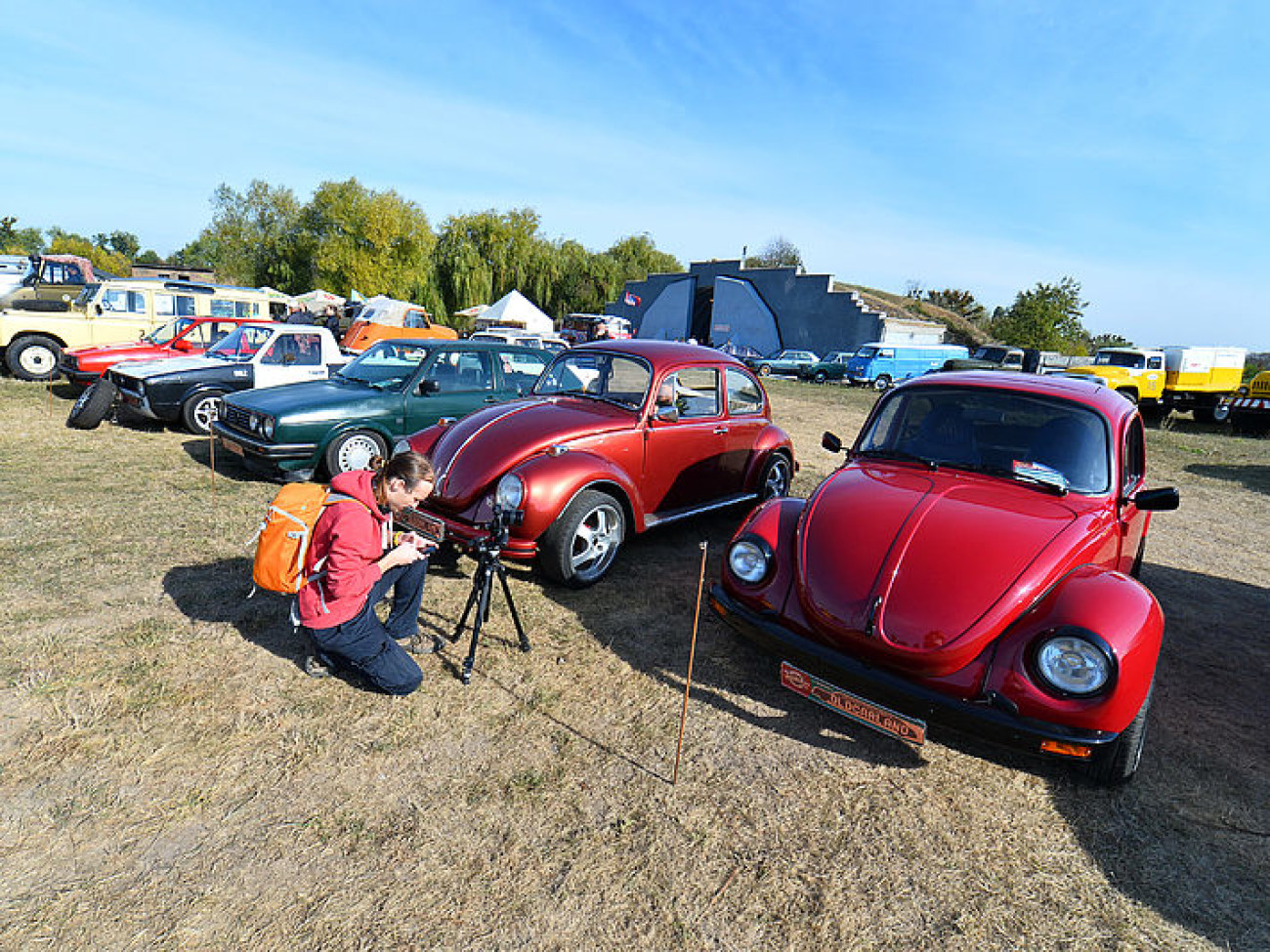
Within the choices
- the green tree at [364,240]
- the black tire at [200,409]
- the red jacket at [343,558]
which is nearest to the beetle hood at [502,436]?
the red jacket at [343,558]

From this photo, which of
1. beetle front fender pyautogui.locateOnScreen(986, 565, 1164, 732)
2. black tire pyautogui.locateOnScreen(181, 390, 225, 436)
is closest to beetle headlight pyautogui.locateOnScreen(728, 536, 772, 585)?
beetle front fender pyautogui.locateOnScreen(986, 565, 1164, 732)

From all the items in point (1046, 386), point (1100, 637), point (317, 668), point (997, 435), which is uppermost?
point (1046, 386)

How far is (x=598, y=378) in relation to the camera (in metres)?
6.19

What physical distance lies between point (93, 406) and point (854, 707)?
11.2 metres

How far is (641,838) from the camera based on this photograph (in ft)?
9.39

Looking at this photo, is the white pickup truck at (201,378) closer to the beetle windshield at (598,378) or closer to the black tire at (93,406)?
the black tire at (93,406)

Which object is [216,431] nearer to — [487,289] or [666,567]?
[666,567]

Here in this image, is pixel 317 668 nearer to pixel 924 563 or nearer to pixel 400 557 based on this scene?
pixel 400 557

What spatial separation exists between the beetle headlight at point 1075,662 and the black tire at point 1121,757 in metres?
0.33

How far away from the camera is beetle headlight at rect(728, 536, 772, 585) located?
3822 millimetres

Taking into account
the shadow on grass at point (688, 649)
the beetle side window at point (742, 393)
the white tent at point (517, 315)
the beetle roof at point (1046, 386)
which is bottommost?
the shadow on grass at point (688, 649)

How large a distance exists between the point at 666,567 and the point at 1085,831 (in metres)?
3.56

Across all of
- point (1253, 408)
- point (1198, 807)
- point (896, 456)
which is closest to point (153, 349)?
point (896, 456)

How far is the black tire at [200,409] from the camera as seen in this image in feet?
32.6
